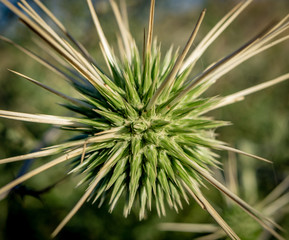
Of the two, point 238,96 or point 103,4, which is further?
point 103,4

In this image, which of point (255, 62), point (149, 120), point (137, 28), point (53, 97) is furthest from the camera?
point (255, 62)

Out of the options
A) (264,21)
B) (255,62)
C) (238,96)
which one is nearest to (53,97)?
(238,96)

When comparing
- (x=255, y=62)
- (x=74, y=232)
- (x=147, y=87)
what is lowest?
(x=74, y=232)

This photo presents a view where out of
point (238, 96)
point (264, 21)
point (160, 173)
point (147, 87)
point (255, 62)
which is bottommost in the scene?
point (160, 173)

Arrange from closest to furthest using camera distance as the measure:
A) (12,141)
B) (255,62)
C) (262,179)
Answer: (12,141), (262,179), (255,62)

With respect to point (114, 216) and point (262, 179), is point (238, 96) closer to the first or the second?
point (262, 179)

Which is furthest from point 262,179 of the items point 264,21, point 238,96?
point 264,21

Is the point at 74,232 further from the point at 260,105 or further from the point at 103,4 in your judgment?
the point at 260,105

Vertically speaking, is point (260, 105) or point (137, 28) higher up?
point (137, 28)

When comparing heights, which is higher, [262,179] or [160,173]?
[160,173]
